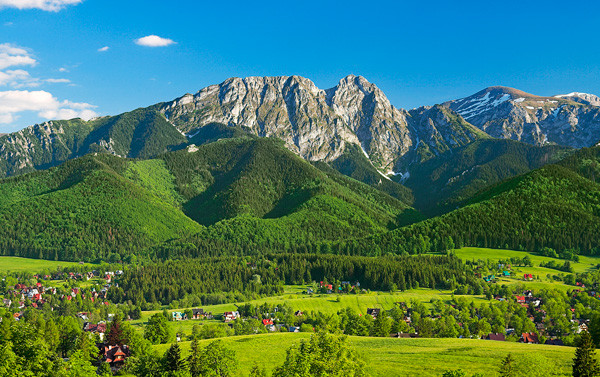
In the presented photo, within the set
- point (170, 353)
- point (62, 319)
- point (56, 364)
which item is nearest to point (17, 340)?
point (56, 364)

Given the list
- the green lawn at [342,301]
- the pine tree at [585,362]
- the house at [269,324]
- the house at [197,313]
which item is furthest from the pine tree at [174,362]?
the house at [197,313]

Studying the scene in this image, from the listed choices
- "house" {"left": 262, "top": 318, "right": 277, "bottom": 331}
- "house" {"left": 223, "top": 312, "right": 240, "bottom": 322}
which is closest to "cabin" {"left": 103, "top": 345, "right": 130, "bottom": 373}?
"house" {"left": 262, "top": 318, "right": 277, "bottom": 331}

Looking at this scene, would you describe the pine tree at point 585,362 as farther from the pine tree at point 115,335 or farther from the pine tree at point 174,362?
the pine tree at point 115,335

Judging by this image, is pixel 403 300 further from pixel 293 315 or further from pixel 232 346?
pixel 232 346

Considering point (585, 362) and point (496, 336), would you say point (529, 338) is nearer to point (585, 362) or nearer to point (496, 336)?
point (496, 336)

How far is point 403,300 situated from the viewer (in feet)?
587

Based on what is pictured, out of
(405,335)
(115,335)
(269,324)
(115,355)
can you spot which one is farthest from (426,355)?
(269,324)

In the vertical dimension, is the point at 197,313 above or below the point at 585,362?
below

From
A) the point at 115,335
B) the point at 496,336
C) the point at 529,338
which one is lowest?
the point at 529,338

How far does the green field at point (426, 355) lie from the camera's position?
70.7 metres

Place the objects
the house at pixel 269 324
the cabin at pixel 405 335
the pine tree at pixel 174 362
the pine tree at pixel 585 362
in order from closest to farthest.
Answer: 1. the pine tree at pixel 585 362
2. the pine tree at pixel 174 362
3. the cabin at pixel 405 335
4. the house at pixel 269 324

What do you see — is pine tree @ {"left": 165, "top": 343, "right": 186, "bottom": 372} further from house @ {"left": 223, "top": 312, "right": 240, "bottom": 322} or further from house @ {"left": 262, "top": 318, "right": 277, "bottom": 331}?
house @ {"left": 223, "top": 312, "right": 240, "bottom": 322}

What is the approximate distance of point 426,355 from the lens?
82.6 m

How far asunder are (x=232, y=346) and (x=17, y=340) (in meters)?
39.4
